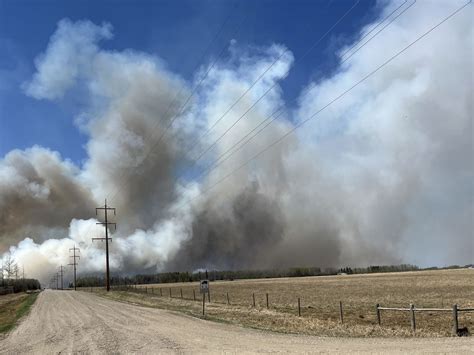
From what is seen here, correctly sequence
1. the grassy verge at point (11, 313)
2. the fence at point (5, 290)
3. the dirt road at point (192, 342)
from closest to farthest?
the dirt road at point (192, 342) < the grassy verge at point (11, 313) < the fence at point (5, 290)

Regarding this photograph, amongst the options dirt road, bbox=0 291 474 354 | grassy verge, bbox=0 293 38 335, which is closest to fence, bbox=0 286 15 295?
grassy verge, bbox=0 293 38 335

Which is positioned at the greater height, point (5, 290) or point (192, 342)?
point (192, 342)

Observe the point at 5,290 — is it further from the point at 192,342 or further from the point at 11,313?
the point at 192,342

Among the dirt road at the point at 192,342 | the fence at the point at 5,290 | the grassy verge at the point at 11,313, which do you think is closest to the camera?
the dirt road at the point at 192,342

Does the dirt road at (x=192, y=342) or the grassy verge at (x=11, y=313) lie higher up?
the dirt road at (x=192, y=342)

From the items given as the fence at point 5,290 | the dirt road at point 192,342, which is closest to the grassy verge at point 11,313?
the dirt road at point 192,342

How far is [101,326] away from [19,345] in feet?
21.4

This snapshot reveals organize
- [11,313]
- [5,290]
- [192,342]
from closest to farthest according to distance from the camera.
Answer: [192,342] < [11,313] < [5,290]

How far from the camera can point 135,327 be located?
27641 millimetres

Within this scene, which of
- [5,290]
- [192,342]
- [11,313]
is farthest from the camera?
[5,290]

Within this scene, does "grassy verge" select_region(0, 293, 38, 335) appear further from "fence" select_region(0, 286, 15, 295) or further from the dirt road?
"fence" select_region(0, 286, 15, 295)

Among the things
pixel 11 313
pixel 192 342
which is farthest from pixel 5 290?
pixel 192 342

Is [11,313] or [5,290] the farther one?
[5,290]

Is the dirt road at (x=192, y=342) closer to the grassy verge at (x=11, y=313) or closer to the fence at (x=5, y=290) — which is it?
the grassy verge at (x=11, y=313)
